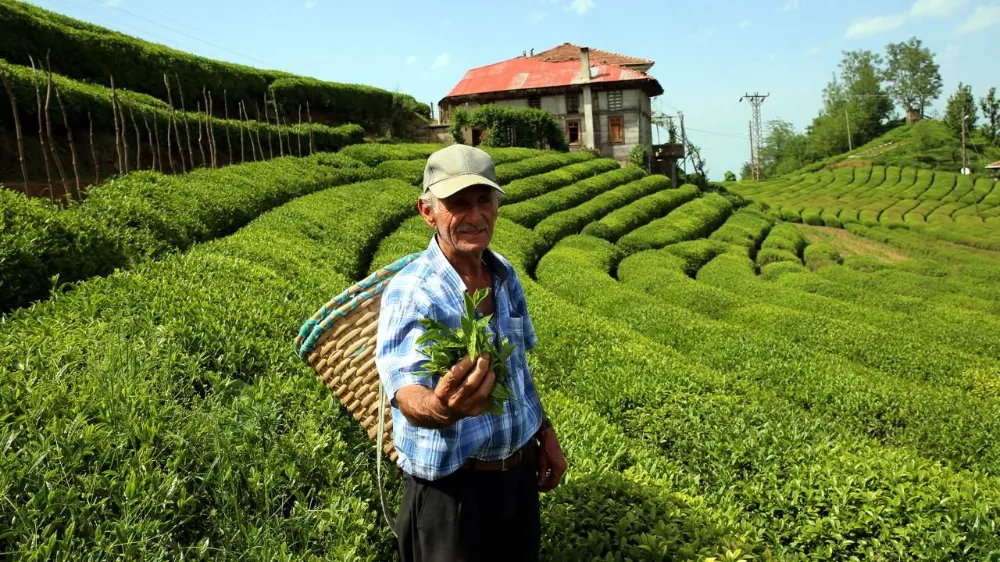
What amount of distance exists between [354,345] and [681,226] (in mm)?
25986

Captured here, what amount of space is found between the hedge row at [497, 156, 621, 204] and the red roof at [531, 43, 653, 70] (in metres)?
13.9

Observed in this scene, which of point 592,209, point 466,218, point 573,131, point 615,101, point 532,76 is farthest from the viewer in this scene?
point 532,76

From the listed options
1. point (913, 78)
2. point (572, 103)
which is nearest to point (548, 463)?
point (572, 103)

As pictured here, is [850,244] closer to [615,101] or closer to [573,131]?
[615,101]

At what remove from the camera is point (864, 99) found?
85.6 meters

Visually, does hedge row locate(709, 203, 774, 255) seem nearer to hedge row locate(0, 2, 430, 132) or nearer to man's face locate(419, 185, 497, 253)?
hedge row locate(0, 2, 430, 132)

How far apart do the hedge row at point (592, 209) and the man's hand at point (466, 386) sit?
19.3 metres

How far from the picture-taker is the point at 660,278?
17516mm

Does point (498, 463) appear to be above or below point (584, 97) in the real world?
below

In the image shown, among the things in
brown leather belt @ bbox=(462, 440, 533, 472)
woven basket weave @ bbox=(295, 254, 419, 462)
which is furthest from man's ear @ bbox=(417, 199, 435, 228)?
brown leather belt @ bbox=(462, 440, 533, 472)

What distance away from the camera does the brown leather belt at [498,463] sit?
259cm

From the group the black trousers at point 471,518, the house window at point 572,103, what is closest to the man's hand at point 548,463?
the black trousers at point 471,518

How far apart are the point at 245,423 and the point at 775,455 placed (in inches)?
166

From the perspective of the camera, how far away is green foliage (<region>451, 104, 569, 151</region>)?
39344 millimetres
